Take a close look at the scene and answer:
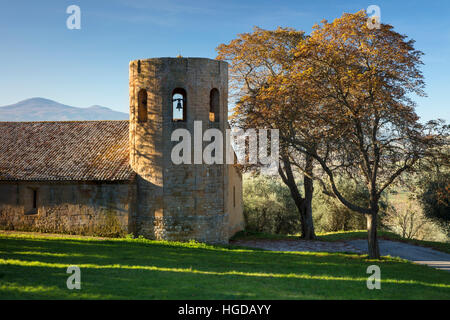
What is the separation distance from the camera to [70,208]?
21.0 meters

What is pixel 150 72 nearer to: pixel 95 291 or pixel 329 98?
pixel 329 98

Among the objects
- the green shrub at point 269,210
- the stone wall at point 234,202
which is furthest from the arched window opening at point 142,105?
the green shrub at point 269,210

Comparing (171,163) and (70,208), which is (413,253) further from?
(70,208)

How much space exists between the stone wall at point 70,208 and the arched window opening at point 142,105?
132 inches

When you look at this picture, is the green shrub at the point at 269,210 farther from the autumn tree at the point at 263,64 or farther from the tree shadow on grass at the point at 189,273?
the tree shadow on grass at the point at 189,273

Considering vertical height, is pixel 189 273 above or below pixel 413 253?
above

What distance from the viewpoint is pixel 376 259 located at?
18047 mm

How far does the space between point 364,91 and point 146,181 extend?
35.3ft

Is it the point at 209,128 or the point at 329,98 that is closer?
the point at 329,98

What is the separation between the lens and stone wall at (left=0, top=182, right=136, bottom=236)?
2034 centimetres

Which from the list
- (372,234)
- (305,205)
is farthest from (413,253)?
(305,205)

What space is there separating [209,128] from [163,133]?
7.31 feet

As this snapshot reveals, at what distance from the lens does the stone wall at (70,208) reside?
20.3 meters

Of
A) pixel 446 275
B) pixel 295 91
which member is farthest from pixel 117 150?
pixel 446 275
